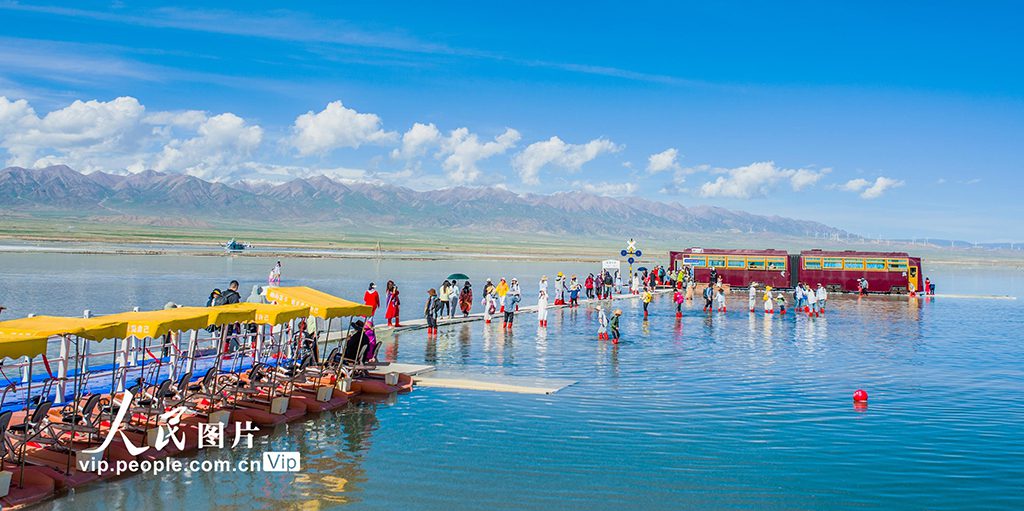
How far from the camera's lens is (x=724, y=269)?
221ft

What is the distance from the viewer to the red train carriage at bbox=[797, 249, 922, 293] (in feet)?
209

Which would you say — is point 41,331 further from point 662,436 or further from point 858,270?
point 858,270

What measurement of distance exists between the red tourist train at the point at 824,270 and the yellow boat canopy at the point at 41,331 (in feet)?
191

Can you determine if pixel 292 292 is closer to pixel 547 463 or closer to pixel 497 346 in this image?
pixel 547 463

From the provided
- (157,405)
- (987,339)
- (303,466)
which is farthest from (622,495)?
(987,339)

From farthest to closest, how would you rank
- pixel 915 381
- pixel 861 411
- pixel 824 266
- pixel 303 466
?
pixel 824 266
pixel 915 381
pixel 861 411
pixel 303 466

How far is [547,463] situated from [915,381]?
14.0 meters

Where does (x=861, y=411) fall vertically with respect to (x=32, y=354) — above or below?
below

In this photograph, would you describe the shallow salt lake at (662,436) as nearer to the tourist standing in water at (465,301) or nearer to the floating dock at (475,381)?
the floating dock at (475,381)

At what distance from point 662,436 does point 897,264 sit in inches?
2150

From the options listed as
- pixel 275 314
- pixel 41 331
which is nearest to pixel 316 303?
pixel 275 314

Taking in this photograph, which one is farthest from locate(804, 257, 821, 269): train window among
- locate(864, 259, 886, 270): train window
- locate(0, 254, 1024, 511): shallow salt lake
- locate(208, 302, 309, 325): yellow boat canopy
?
locate(208, 302, 309, 325): yellow boat canopy

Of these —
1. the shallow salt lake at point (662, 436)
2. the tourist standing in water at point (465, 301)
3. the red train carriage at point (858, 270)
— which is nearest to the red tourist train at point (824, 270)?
the red train carriage at point (858, 270)

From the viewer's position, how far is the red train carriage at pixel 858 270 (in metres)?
63.7
